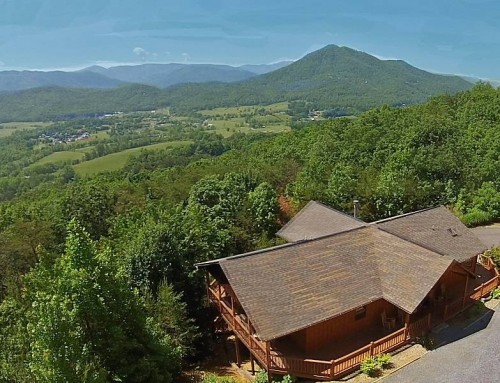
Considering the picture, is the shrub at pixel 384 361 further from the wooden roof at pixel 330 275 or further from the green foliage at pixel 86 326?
the green foliage at pixel 86 326

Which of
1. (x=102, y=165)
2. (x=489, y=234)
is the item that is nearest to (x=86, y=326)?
(x=489, y=234)

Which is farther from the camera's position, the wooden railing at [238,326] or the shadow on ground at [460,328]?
the shadow on ground at [460,328]

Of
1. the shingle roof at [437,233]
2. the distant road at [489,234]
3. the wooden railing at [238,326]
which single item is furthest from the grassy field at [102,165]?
the shingle roof at [437,233]

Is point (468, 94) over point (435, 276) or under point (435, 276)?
over

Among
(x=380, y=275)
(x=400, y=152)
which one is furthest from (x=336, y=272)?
(x=400, y=152)

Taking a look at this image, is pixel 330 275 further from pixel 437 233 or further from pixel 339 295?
pixel 437 233

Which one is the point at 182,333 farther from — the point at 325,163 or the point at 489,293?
the point at 325,163
